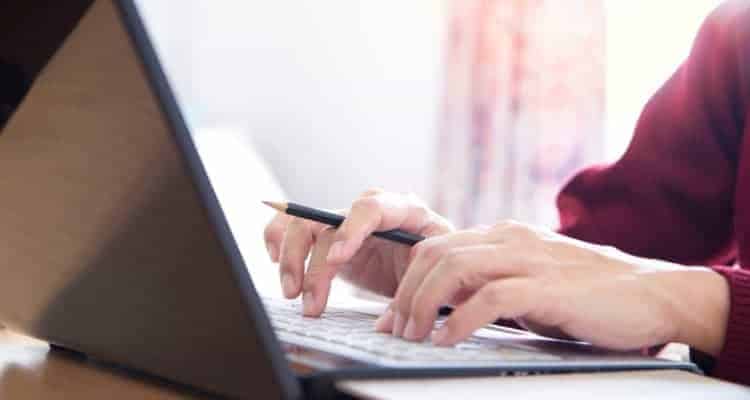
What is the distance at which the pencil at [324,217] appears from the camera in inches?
27.0

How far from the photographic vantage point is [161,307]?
1.39ft

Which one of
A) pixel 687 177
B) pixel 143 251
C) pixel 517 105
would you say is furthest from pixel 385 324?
pixel 517 105

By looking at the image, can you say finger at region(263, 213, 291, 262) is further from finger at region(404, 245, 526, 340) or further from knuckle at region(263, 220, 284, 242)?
finger at region(404, 245, 526, 340)

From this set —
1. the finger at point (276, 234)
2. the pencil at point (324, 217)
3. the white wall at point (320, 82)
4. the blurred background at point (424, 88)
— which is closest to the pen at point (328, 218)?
the pencil at point (324, 217)

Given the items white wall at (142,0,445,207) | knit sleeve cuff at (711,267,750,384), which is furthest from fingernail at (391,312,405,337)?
white wall at (142,0,445,207)

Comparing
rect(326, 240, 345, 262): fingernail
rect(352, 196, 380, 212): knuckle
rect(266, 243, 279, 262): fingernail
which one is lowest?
rect(266, 243, 279, 262): fingernail

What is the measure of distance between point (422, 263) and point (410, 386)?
0.20 metres

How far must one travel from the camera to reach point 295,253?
30.0 inches

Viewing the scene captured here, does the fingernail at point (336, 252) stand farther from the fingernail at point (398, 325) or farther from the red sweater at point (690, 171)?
the red sweater at point (690, 171)

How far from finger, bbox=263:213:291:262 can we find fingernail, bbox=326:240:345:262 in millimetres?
163

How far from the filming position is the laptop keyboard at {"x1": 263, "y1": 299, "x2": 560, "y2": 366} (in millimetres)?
451

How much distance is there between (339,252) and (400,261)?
0.17m

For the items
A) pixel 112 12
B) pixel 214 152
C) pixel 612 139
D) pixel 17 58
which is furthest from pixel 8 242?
pixel 612 139

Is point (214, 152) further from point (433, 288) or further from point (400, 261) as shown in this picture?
point (433, 288)
